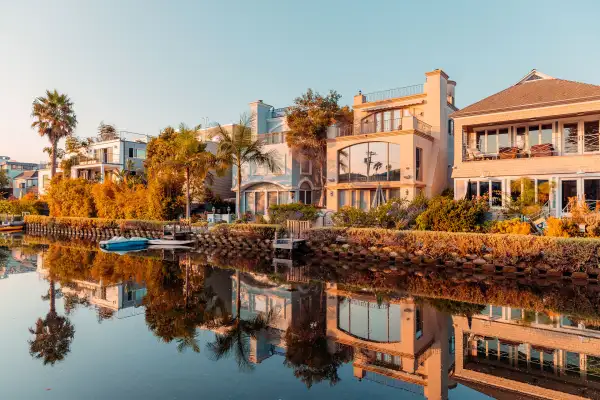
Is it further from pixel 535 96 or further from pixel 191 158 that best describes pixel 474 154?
pixel 191 158

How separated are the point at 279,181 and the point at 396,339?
22.9 m

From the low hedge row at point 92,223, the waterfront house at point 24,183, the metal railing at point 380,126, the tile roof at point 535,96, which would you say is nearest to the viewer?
the tile roof at point 535,96

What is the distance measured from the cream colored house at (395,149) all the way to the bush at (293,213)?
2992mm

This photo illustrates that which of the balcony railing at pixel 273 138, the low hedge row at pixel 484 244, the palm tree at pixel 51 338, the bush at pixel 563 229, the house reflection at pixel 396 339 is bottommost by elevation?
the palm tree at pixel 51 338

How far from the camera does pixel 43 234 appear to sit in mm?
42938

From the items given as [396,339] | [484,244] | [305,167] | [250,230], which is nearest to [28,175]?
[305,167]

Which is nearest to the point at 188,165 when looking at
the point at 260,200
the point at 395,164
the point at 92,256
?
the point at 260,200

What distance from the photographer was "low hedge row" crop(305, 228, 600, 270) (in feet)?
55.8

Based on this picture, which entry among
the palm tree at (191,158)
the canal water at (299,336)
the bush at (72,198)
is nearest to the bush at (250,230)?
the palm tree at (191,158)

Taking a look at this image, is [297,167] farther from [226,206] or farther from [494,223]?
[494,223]

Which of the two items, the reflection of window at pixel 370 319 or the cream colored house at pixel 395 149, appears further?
the cream colored house at pixel 395 149

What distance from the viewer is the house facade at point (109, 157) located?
46.5m

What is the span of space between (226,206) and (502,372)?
31074 millimetres

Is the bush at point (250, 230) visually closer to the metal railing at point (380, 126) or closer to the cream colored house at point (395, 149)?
the cream colored house at point (395, 149)
